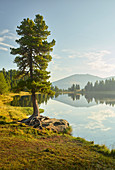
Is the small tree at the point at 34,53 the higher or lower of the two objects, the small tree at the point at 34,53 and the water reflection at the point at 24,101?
the higher

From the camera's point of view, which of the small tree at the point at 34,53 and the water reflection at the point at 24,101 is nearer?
the small tree at the point at 34,53

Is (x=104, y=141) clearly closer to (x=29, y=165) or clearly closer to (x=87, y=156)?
(x=87, y=156)

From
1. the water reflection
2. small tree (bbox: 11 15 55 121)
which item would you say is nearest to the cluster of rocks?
small tree (bbox: 11 15 55 121)

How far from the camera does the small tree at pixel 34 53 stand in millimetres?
19375

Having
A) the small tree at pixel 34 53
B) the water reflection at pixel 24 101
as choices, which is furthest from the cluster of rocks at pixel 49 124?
the water reflection at pixel 24 101

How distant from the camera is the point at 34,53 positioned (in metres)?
21.0

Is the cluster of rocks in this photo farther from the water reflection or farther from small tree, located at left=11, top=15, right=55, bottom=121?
the water reflection

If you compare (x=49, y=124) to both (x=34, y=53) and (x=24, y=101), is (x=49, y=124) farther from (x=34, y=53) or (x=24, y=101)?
(x=24, y=101)

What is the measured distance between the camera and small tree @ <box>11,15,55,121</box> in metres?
19.4

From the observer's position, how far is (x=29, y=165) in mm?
6902

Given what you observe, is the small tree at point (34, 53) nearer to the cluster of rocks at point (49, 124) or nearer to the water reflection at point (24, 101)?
the cluster of rocks at point (49, 124)

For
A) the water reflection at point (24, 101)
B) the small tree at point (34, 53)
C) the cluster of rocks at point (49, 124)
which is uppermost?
the small tree at point (34, 53)

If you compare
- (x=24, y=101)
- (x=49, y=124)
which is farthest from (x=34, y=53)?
(x=24, y=101)

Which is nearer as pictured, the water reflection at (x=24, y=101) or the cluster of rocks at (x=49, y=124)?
the cluster of rocks at (x=49, y=124)
